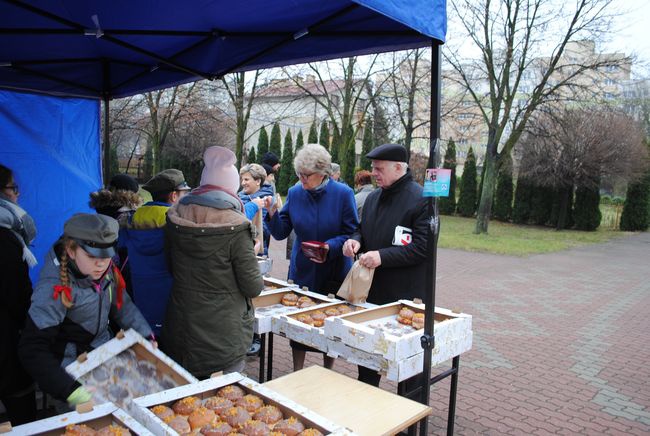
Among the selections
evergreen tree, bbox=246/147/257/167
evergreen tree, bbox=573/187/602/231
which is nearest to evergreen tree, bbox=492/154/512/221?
evergreen tree, bbox=573/187/602/231

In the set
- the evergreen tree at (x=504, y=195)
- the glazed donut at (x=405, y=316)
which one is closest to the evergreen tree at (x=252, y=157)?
the evergreen tree at (x=504, y=195)

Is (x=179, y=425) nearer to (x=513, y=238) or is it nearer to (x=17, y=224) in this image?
(x=17, y=224)

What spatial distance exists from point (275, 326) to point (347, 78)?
15.7 m

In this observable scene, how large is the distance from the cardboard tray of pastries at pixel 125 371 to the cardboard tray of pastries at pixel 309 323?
2.87ft

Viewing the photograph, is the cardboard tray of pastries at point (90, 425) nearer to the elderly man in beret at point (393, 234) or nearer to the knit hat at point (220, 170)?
the knit hat at point (220, 170)

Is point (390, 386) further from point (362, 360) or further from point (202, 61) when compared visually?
point (202, 61)

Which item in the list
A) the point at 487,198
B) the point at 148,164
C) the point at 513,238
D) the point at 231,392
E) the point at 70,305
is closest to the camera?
the point at 231,392

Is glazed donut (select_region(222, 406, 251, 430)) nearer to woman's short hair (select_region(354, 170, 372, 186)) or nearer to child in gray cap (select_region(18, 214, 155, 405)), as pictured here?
child in gray cap (select_region(18, 214, 155, 405))

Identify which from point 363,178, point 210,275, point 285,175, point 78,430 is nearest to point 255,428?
point 78,430

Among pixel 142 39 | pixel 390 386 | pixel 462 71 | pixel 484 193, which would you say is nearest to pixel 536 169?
pixel 484 193

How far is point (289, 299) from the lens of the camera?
3605 mm

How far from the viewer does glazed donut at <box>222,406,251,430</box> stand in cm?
190

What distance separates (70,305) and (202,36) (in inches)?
90.4

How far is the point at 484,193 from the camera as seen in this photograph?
19.1 m
